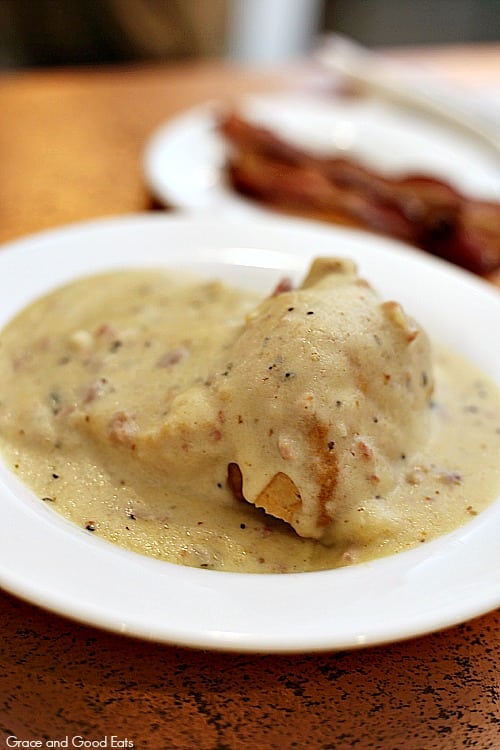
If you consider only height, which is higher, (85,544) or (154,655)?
(85,544)

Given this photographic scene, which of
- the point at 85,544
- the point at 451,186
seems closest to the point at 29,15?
the point at 451,186

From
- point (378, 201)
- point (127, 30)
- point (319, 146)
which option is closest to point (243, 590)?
point (378, 201)

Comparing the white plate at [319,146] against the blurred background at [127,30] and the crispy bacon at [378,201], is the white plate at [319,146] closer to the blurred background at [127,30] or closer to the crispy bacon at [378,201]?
the crispy bacon at [378,201]

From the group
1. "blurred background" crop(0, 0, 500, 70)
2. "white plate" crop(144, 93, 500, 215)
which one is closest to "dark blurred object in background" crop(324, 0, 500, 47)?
"blurred background" crop(0, 0, 500, 70)

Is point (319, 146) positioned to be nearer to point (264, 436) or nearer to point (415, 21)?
point (264, 436)

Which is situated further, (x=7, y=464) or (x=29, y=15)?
(x=29, y=15)

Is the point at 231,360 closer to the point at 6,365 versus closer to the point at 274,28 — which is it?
the point at 6,365

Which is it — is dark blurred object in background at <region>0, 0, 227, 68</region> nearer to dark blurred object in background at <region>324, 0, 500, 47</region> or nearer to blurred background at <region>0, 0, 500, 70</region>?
blurred background at <region>0, 0, 500, 70</region>
